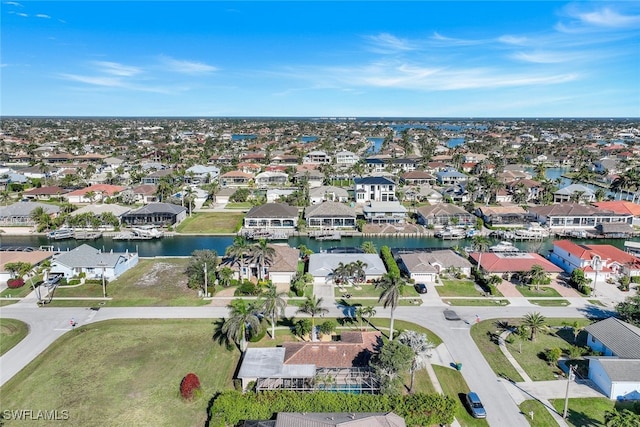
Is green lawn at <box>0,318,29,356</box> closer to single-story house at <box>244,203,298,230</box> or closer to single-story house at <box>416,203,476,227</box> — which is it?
single-story house at <box>244,203,298,230</box>

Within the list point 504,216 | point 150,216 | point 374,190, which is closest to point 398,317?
point 504,216

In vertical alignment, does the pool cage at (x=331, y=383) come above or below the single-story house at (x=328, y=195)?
below

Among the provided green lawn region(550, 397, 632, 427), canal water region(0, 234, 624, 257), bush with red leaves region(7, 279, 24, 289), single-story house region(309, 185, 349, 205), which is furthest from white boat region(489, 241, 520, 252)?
bush with red leaves region(7, 279, 24, 289)

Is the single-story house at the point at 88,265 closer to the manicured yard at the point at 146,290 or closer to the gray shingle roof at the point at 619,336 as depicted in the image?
the manicured yard at the point at 146,290

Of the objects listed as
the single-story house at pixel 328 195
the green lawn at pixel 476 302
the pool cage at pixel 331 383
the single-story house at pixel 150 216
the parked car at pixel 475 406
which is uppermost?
the single-story house at pixel 328 195

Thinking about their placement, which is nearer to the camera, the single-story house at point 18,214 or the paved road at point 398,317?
the paved road at point 398,317

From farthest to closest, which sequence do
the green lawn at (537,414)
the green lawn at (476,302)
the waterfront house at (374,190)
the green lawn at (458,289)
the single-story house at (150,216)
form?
the waterfront house at (374,190) < the single-story house at (150,216) < the green lawn at (458,289) < the green lawn at (476,302) < the green lawn at (537,414)

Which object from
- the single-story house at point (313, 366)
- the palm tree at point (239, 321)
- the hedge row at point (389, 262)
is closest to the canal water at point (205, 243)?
the hedge row at point (389, 262)
